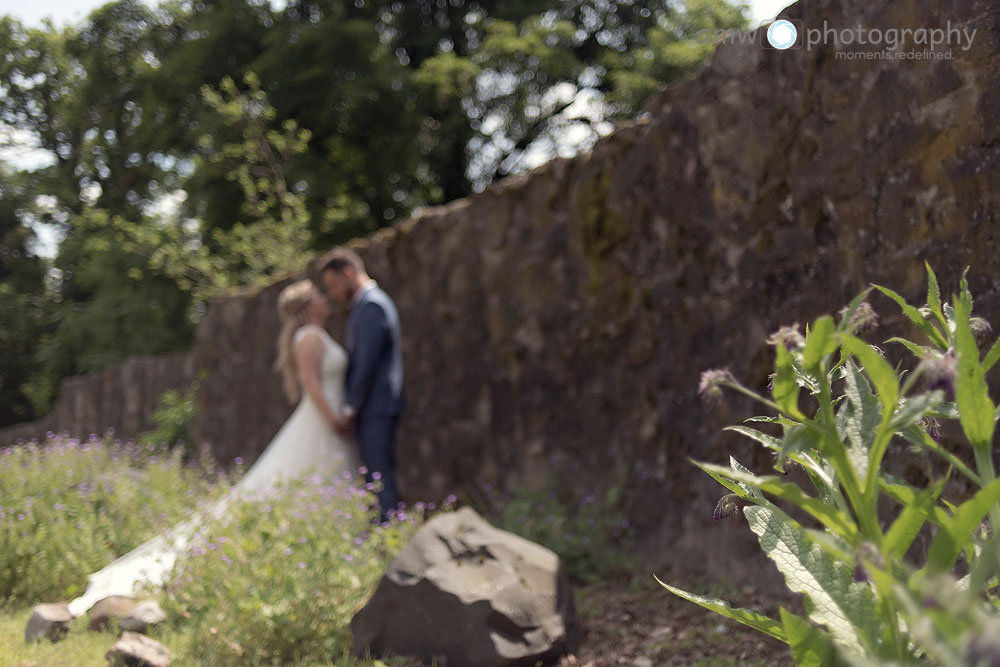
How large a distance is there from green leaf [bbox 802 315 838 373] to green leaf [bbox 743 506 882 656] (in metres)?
0.24

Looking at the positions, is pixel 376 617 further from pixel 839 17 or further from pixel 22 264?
pixel 22 264

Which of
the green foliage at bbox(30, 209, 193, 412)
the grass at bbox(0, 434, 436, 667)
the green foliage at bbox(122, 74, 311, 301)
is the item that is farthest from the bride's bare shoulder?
the green foliage at bbox(30, 209, 193, 412)

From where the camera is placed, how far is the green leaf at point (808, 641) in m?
Answer: 1.31

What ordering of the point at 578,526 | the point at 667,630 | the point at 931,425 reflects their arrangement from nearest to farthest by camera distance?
the point at 931,425 < the point at 667,630 < the point at 578,526

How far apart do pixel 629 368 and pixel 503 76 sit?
1126cm

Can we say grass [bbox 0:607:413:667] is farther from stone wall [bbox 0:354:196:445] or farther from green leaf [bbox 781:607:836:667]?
stone wall [bbox 0:354:196:445]

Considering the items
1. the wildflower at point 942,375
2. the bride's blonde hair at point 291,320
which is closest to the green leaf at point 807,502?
the wildflower at point 942,375

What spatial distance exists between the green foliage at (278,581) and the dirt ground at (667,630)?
0.82 meters

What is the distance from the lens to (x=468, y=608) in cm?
284

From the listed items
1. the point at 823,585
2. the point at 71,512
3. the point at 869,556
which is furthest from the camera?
the point at 71,512

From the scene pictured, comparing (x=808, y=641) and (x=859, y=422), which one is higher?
(x=859, y=422)

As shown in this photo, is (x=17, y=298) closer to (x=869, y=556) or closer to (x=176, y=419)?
(x=176, y=419)

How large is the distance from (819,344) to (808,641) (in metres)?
0.46

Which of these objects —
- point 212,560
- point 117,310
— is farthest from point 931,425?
point 117,310
